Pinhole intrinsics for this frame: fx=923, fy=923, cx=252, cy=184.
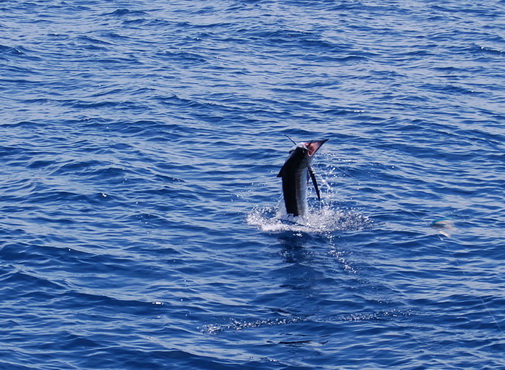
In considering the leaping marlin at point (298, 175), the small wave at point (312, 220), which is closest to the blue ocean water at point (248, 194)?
the small wave at point (312, 220)

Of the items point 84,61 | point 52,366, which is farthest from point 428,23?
point 52,366

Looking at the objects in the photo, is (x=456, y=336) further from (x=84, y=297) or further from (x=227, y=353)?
(x=84, y=297)

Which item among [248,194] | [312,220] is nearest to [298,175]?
[312,220]

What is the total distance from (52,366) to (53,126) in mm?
15917

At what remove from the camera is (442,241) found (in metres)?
24.0

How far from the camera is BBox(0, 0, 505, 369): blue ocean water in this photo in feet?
63.5

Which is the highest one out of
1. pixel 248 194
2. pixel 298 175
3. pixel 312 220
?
pixel 248 194

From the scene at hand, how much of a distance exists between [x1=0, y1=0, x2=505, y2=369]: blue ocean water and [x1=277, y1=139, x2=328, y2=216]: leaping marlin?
0.75 m

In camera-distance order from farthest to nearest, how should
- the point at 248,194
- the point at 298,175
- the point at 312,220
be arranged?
the point at 248,194 < the point at 312,220 < the point at 298,175

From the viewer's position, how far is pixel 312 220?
25188 millimetres

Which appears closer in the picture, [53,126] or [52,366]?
[52,366]

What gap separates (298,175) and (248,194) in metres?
3.91

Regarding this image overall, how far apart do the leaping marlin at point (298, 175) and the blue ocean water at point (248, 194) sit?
0.75m

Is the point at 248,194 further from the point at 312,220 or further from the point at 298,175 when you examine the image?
the point at 298,175
